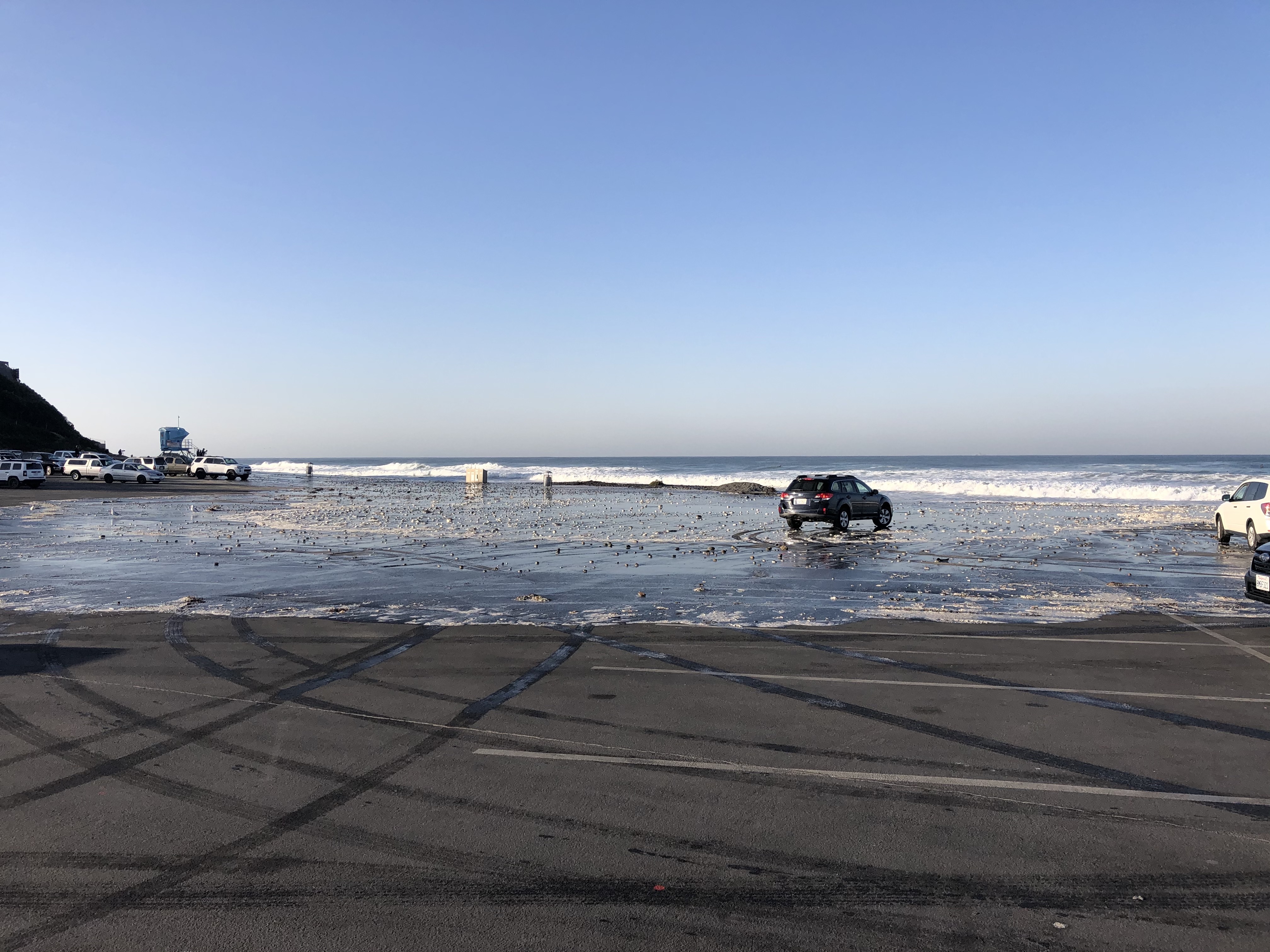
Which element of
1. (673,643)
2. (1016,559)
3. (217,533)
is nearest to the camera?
(673,643)

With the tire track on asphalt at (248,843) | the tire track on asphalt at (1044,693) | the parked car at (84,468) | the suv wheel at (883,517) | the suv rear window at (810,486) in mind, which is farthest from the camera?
the parked car at (84,468)

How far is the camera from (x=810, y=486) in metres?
26.2

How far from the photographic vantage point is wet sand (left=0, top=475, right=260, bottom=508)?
41062 mm

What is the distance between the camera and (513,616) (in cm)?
1162

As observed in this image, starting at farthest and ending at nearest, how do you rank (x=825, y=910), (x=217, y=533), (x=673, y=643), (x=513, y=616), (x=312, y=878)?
(x=217, y=533), (x=513, y=616), (x=673, y=643), (x=312, y=878), (x=825, y=910)

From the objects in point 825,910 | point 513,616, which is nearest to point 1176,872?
point 825,910

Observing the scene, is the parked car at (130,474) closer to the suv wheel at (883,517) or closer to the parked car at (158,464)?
the parked car at (158,464)

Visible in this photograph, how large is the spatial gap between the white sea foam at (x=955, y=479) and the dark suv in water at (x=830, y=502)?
2748cm

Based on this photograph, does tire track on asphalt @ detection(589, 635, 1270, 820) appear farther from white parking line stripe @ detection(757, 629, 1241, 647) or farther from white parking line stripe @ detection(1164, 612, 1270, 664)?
white parking line stripe @ detection(1164, 612, 1270, 664)

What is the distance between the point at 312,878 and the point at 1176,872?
448 cm

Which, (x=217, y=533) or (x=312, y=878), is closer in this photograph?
(x=312, y=878)

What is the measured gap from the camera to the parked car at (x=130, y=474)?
5712 cm

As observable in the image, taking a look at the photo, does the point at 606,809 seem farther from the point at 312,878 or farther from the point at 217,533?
the point at 217,533

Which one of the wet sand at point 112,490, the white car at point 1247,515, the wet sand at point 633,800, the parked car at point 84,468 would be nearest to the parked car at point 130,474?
the wet sand at point 112,490
